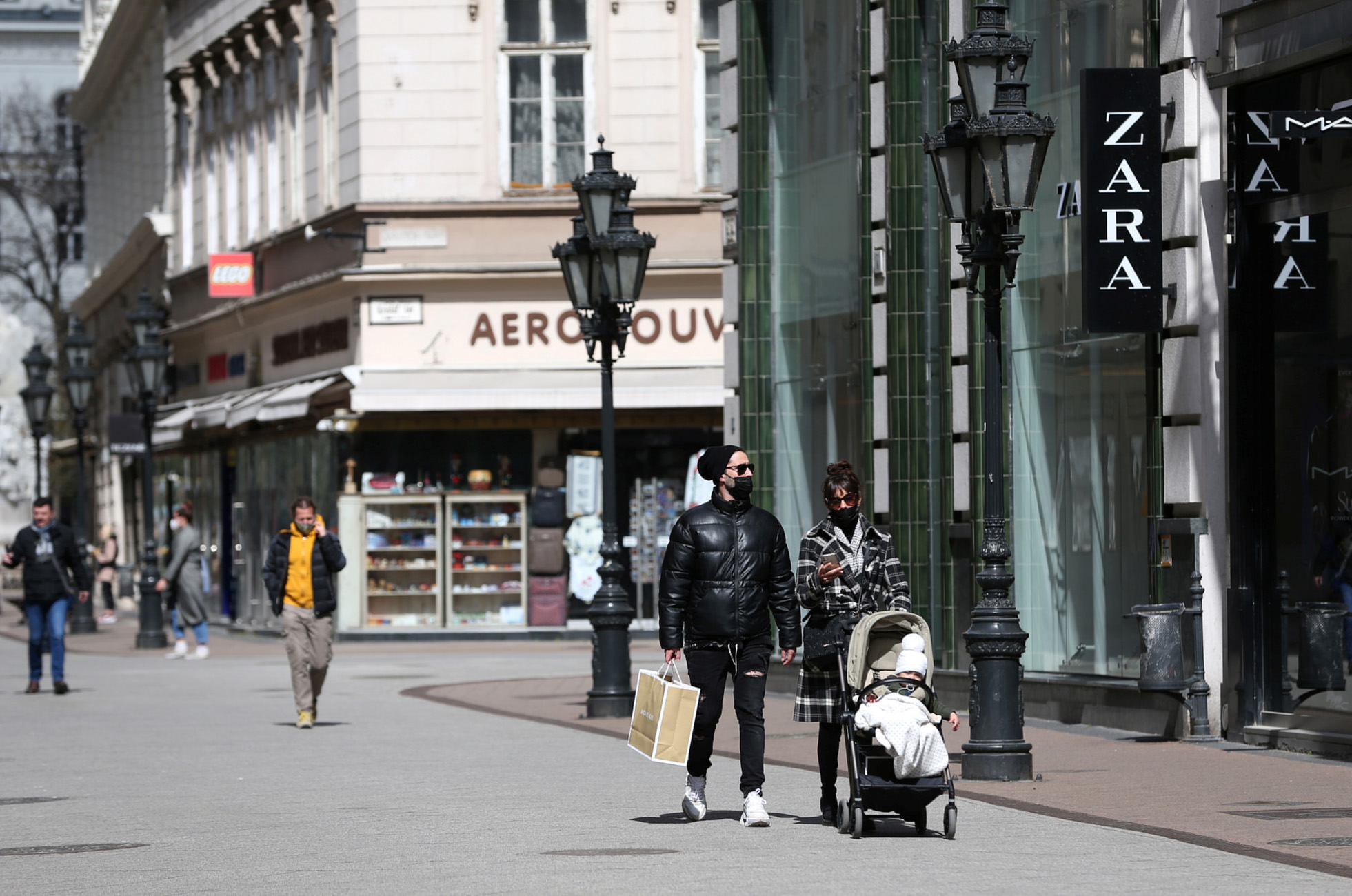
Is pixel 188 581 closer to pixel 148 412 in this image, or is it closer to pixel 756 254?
pixel 148 412

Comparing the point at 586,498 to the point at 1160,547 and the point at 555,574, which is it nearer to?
the point at 555,574

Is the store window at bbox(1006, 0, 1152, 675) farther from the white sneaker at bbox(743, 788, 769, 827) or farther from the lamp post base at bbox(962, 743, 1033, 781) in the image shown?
the white sneaker at bbox(743, 788, 769, 827)

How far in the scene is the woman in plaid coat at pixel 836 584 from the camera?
1175 centimetres

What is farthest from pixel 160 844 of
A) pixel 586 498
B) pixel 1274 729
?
pixel 586 498

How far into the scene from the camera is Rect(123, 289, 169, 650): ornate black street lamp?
34.1 metres

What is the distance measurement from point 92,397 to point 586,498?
1221 inches

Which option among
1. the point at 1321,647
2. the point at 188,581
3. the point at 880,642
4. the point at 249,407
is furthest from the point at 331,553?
the point at 249,407

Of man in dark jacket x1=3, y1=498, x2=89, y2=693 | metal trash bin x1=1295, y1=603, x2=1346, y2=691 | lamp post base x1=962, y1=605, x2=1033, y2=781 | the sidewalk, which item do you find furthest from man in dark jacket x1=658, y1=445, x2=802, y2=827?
man in dark jacket x1=3, y1=498, x2=89, y2=693

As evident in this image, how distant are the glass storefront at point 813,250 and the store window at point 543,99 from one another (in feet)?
38.1

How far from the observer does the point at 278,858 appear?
10734 mm

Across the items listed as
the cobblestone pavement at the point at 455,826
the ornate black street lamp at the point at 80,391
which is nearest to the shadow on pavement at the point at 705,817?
the cobblestone pavement at the point at 455,826

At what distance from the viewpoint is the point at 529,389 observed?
34094 millimetres

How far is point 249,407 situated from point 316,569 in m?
18.5

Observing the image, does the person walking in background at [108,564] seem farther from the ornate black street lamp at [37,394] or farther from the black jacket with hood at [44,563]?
the black jacket with hood at [44,563]
